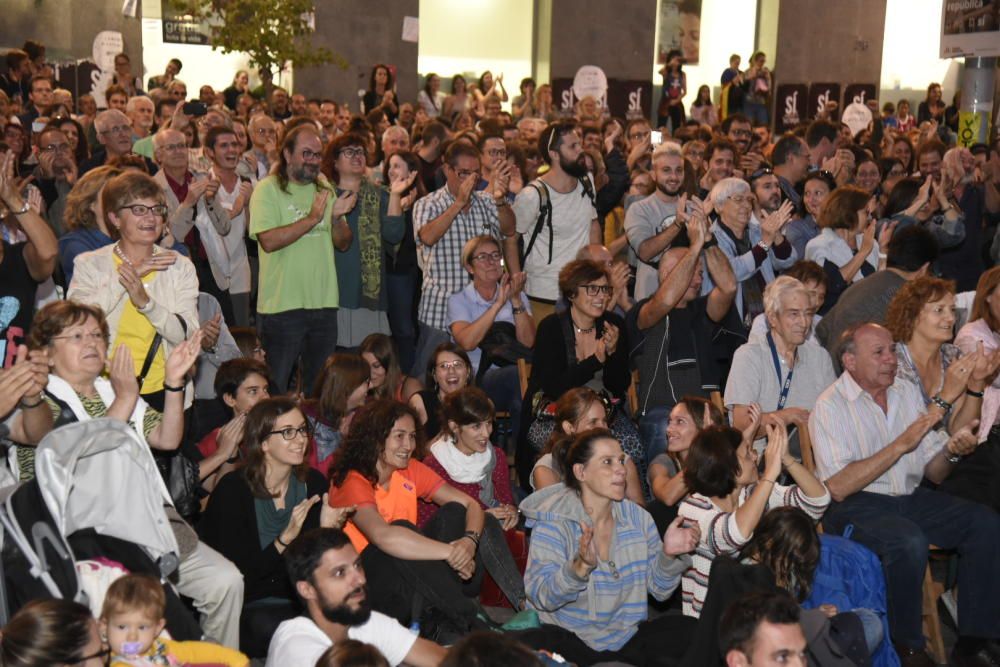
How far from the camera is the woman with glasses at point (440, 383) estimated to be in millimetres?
6062

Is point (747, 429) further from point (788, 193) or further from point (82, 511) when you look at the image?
point (788, 193)

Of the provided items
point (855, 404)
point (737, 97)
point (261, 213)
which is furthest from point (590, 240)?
point (737, 97)

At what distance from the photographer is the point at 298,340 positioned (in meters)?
6.91

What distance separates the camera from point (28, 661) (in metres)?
3.26

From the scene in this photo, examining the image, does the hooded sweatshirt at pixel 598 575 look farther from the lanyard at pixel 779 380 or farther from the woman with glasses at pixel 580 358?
the lanyard at pixel 779 380

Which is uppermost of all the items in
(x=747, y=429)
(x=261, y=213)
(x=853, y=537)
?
(x=261, y=213)

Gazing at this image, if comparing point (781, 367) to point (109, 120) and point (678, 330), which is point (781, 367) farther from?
point (109, 120)

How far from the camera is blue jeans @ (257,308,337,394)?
22.5 ft

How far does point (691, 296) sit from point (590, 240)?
1494 mm

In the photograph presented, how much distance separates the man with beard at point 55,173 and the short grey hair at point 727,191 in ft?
13.0

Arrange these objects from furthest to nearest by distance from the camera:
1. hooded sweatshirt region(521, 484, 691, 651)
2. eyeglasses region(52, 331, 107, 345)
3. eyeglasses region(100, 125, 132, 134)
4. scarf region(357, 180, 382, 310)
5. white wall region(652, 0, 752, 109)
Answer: white wall region(652, 0, 752, 109), eyeglasses region(100, 125, 132, 134), scarf region(357, 180, 382, 310), hooded sweatshirt region(521, 484, 691, 651), eyeglasses region(52, 331, 107, 345)

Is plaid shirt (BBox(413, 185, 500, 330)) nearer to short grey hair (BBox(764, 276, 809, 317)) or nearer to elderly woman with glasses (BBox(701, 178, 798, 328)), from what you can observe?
elderly woman with glasses (BBox(701, 178, 798, 328))

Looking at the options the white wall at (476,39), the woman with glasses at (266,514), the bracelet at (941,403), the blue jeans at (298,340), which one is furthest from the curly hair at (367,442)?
the white wall at (476,39)

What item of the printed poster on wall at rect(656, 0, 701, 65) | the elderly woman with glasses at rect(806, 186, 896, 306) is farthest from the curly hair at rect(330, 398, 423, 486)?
the printed poster on wall at rect(656, 0, 701, 65)
